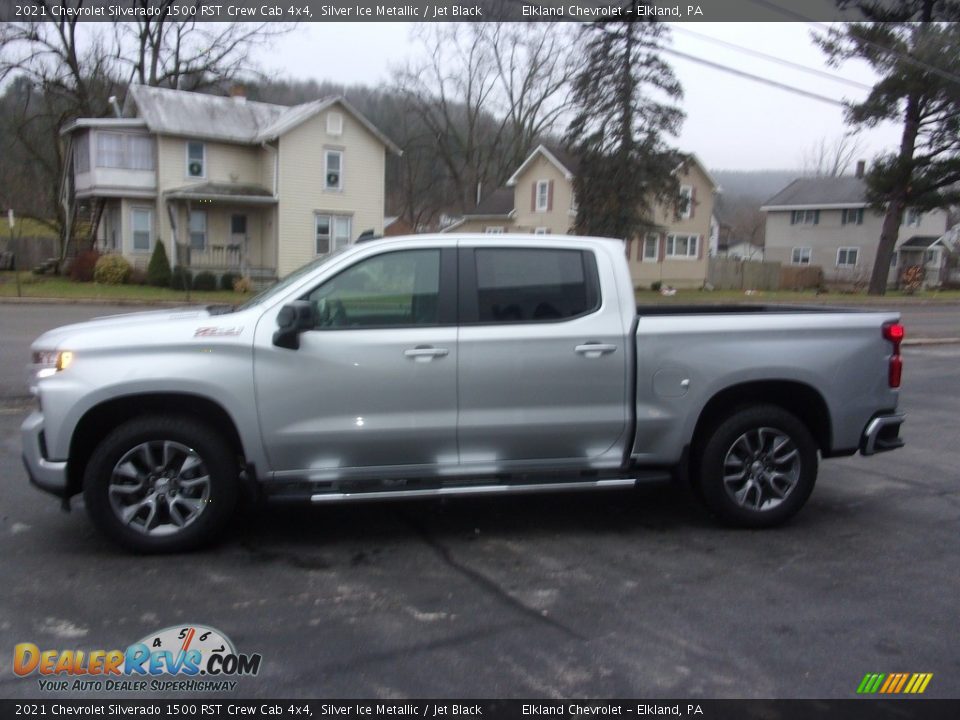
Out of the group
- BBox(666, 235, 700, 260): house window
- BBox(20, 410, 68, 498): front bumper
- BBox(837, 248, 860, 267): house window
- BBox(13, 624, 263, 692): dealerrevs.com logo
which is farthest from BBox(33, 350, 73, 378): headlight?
BBox(837, 248, 860, 267): house window

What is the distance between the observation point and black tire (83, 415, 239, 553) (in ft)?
15.7

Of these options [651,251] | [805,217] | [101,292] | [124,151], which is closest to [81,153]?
[124,151]

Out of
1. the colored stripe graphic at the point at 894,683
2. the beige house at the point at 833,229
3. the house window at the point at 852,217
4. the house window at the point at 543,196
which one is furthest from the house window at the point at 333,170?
the house window at the point at 852,217

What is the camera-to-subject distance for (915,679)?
362 cm

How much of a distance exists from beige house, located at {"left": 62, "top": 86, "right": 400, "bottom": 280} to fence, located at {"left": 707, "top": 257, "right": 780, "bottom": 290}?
2000 centimetres

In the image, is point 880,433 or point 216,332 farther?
point 880,433

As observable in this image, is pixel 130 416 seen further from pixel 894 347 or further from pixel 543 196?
pixel 543 196

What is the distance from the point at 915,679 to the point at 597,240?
3144 mm

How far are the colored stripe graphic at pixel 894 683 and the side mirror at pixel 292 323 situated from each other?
135 inches

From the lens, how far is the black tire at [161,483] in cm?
479

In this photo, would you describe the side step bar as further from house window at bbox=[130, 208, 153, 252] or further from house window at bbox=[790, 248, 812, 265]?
house window at bbox=[790, 248, 812, 265]

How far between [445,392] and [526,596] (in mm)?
1327

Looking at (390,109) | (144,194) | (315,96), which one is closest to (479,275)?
(144,194)

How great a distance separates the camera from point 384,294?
5.15 metres
